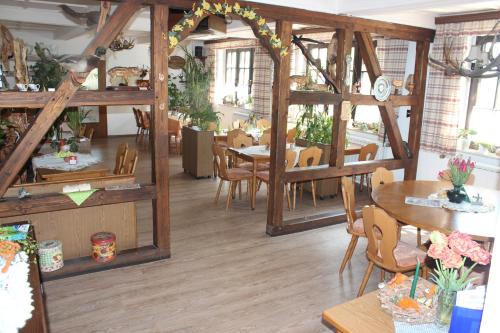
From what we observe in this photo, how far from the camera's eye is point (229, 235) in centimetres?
487

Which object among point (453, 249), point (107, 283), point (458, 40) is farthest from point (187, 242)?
point (458, 40)

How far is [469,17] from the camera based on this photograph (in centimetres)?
530

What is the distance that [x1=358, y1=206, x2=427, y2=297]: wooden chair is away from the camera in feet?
10.1

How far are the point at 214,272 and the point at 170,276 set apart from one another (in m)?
0.41

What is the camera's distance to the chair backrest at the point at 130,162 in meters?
4.80

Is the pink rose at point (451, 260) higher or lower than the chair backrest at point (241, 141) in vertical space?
higher

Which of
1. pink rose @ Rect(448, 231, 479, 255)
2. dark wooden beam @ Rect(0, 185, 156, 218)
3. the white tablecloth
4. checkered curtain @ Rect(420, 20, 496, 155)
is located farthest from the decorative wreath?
pink rose @ Rect(448, 231, 479, 255)

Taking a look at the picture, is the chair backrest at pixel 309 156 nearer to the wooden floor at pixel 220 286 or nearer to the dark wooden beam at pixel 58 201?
the wooden floor at pixel 220 286

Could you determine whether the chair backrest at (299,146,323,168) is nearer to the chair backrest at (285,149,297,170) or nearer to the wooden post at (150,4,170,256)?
the chair backrest at (285,149,297,170)

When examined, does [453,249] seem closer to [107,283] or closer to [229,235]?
[107,283]

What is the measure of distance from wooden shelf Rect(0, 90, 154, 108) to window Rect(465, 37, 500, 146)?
438 centimetres

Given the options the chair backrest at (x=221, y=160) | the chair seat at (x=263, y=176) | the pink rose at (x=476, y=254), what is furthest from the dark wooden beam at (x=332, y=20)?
the pink rose at (x=476, y=254)

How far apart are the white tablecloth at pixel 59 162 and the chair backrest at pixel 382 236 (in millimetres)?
3400

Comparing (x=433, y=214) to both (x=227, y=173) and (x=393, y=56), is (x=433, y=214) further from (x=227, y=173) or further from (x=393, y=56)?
(x=393, y=56)
